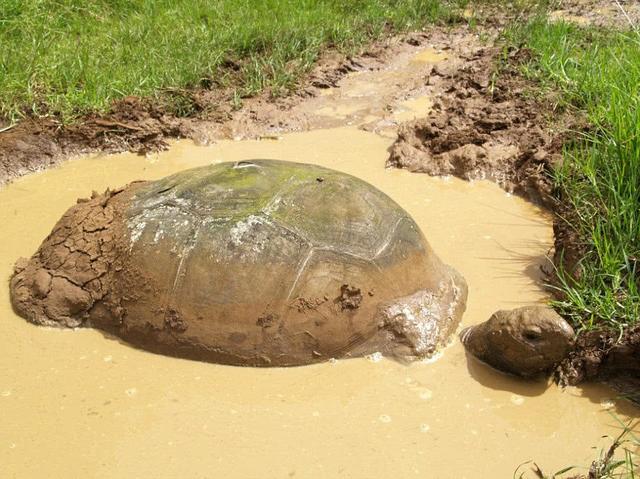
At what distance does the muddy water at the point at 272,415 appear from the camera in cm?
297

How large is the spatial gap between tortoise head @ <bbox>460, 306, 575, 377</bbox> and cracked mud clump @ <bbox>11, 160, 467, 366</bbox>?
0.26m

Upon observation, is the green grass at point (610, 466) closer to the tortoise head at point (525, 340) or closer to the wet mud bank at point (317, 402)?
the wet mud bank at point (317, 402)

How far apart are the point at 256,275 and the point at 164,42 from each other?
4.06 m

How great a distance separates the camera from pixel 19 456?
301 centimetres

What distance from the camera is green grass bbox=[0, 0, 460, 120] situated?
18.9ft

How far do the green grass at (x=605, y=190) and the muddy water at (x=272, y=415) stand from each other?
383mm

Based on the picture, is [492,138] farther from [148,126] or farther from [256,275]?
[256,275]

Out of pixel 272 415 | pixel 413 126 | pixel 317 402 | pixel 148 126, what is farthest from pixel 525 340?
pixel 148 126

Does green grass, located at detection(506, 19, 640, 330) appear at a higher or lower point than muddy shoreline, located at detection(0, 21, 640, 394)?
higher

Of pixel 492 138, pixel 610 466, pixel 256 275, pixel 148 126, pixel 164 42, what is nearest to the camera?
pixel 610 466

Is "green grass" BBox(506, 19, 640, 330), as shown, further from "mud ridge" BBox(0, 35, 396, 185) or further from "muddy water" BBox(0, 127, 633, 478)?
"mud ridge" BBox(0, 35, 396, 185)

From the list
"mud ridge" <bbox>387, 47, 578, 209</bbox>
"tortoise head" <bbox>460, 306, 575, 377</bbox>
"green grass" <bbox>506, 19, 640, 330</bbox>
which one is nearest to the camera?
"tortoise head" <bbox>460, 306, 575, 377</bbox>

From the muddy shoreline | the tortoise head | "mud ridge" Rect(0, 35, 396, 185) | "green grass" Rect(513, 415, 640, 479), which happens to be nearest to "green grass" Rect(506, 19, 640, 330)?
the muddy shoreline

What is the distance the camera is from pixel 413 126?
570 cm
